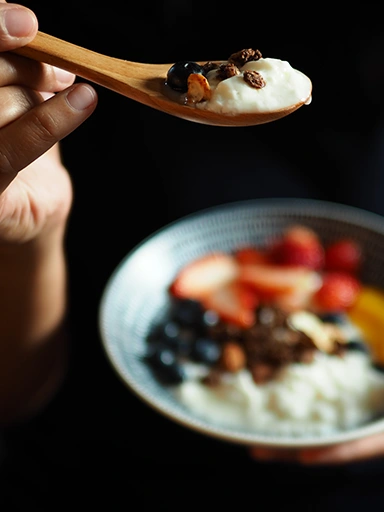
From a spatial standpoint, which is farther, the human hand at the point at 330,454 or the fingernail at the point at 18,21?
the human hand at the point at 330,454

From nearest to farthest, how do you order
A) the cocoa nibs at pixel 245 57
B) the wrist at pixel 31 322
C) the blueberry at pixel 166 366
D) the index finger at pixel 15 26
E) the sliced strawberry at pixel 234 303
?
the index finger at pixel 15 26, the cocoa nibs at pixel 245 57, the wrist at pixel 31 322, the blueberry at pixel 166 366, the sliced strawberry at pixel 234 303

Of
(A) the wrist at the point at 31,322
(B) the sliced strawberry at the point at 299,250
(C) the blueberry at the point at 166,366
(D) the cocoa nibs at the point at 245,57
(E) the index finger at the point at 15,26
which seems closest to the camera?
(E) the index finger at the point at 15,26

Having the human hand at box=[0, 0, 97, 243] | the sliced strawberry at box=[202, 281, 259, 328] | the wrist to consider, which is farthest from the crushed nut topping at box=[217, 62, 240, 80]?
the sliced strawberry at box=[202, 281, 259, 328]

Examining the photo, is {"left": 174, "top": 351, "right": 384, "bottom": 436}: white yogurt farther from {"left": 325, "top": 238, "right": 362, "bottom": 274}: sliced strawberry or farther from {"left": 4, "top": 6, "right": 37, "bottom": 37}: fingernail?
{"left": 4, "top": 6, "right": 37, "bottom": 37}: fingernail

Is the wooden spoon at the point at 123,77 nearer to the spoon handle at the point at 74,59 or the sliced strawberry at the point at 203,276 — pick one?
the spoon handle at the point at 74,59

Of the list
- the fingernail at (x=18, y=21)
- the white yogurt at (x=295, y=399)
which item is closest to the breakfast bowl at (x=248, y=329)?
the white yogurt at (x=295, y=399)

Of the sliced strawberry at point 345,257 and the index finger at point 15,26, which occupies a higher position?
the index finger at point 15,26

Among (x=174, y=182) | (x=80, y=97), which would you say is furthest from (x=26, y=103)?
(x=174, y=182)
